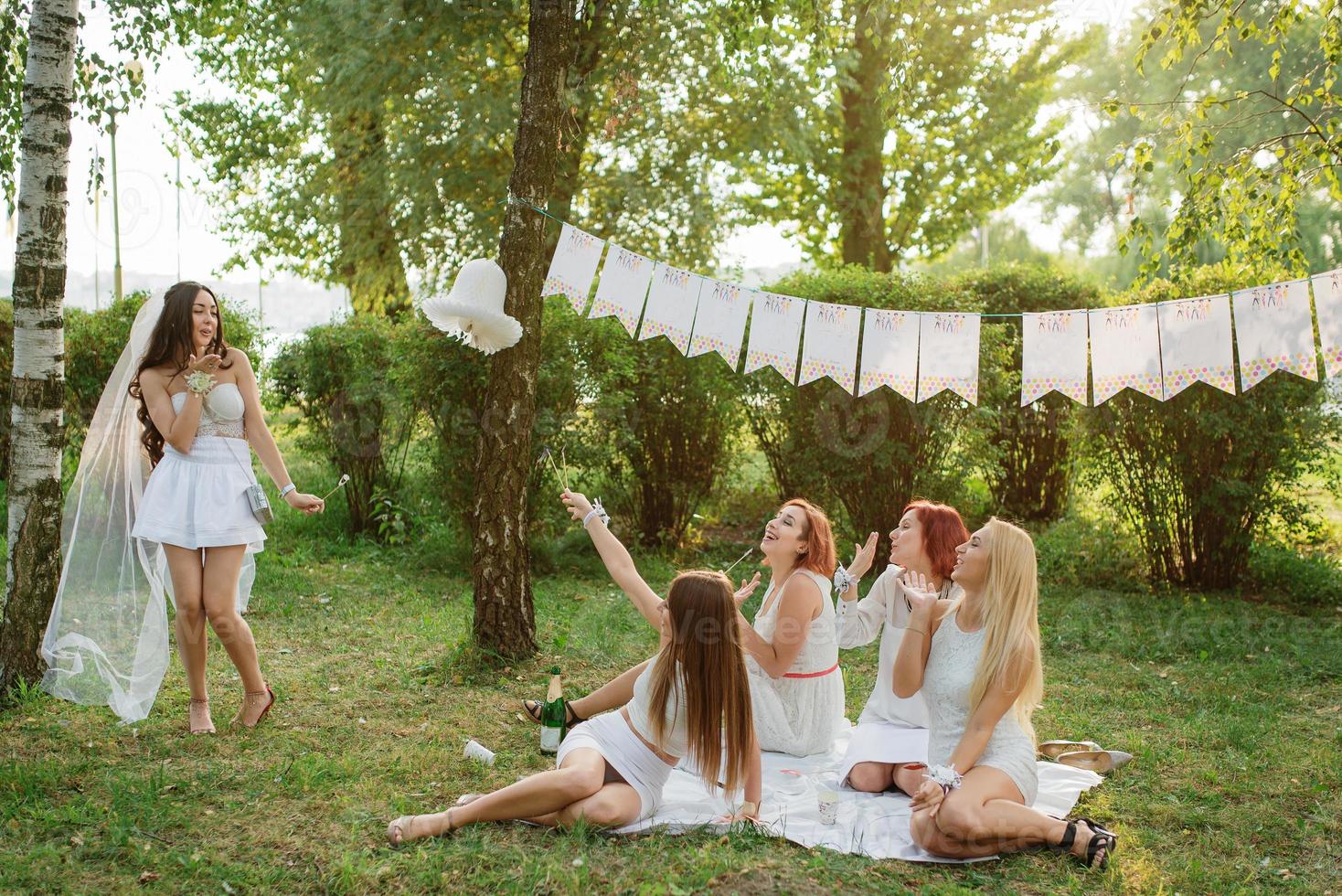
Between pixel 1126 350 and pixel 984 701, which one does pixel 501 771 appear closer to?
pixel 984 701

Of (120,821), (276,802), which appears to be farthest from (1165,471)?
(120,821)

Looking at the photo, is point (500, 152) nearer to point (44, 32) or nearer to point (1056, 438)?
point (1056, 438)

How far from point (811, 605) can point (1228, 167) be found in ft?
12.6

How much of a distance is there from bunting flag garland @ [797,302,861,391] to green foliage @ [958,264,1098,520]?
301 cm

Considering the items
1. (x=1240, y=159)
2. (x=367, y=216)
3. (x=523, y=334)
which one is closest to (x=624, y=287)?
(x=523, y=334)

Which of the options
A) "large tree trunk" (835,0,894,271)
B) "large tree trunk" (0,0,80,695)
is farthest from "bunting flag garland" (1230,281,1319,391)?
"large tree trunk" (835,0,894,271)

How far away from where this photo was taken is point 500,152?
11812 millimetres

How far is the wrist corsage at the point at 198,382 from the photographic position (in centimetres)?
389

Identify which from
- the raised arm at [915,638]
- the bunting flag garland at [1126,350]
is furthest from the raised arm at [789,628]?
the bunting flag garland at [1126,350]

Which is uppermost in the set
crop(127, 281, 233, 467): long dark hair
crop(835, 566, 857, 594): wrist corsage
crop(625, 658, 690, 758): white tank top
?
crop(127, 281, 233, 467): long dark hair

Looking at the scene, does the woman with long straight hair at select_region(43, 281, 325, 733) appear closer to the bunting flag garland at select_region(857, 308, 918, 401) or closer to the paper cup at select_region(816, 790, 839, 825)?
the paper cup at select_region(816, 790, 839, 825)

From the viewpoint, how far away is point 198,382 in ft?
12.8

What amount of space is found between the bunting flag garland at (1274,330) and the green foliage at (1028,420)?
308 centimetres

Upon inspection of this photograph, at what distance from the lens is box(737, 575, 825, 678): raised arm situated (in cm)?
374
